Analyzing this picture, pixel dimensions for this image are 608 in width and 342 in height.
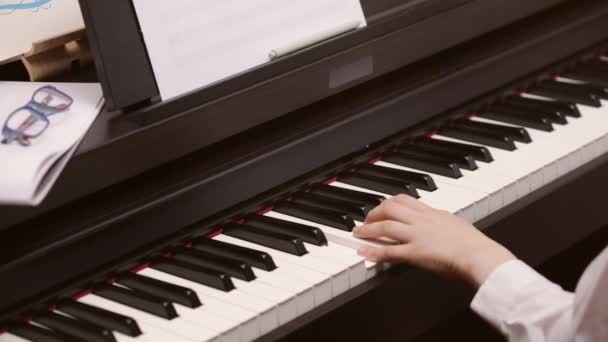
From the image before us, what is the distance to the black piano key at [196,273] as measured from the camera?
1.44 m

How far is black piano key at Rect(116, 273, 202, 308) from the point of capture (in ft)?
4.58

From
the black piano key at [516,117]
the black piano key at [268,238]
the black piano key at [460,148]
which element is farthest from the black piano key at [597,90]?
the black piano key at [268,238]

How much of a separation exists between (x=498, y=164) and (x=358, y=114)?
0.98ft

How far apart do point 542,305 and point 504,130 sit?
2.24ft

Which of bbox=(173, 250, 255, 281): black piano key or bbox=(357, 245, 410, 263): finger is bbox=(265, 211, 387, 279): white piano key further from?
bbox=(173, 250, 255, 281): black piano key

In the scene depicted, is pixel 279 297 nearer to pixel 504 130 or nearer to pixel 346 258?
pixel 346 258

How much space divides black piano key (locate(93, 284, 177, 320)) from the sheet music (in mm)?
332

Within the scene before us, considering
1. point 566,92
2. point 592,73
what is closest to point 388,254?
point 566,92

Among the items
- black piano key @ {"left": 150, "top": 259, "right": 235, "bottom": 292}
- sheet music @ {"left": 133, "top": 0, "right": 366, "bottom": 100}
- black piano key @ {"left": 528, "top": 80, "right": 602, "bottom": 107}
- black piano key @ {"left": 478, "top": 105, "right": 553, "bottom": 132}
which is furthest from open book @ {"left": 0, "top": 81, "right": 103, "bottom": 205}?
black piano key @ {"left": 528, "top": 80, "right": 602, "bottom": 107}

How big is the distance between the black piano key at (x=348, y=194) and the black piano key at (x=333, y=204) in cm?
2

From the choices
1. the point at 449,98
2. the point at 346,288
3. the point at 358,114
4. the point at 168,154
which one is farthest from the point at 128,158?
the point at 449,98

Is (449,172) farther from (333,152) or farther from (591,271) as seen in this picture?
(591,271)

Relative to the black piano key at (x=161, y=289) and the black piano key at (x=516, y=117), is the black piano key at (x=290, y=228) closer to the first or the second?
the black piano key at (x=161, y=289)

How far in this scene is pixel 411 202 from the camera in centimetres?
158
